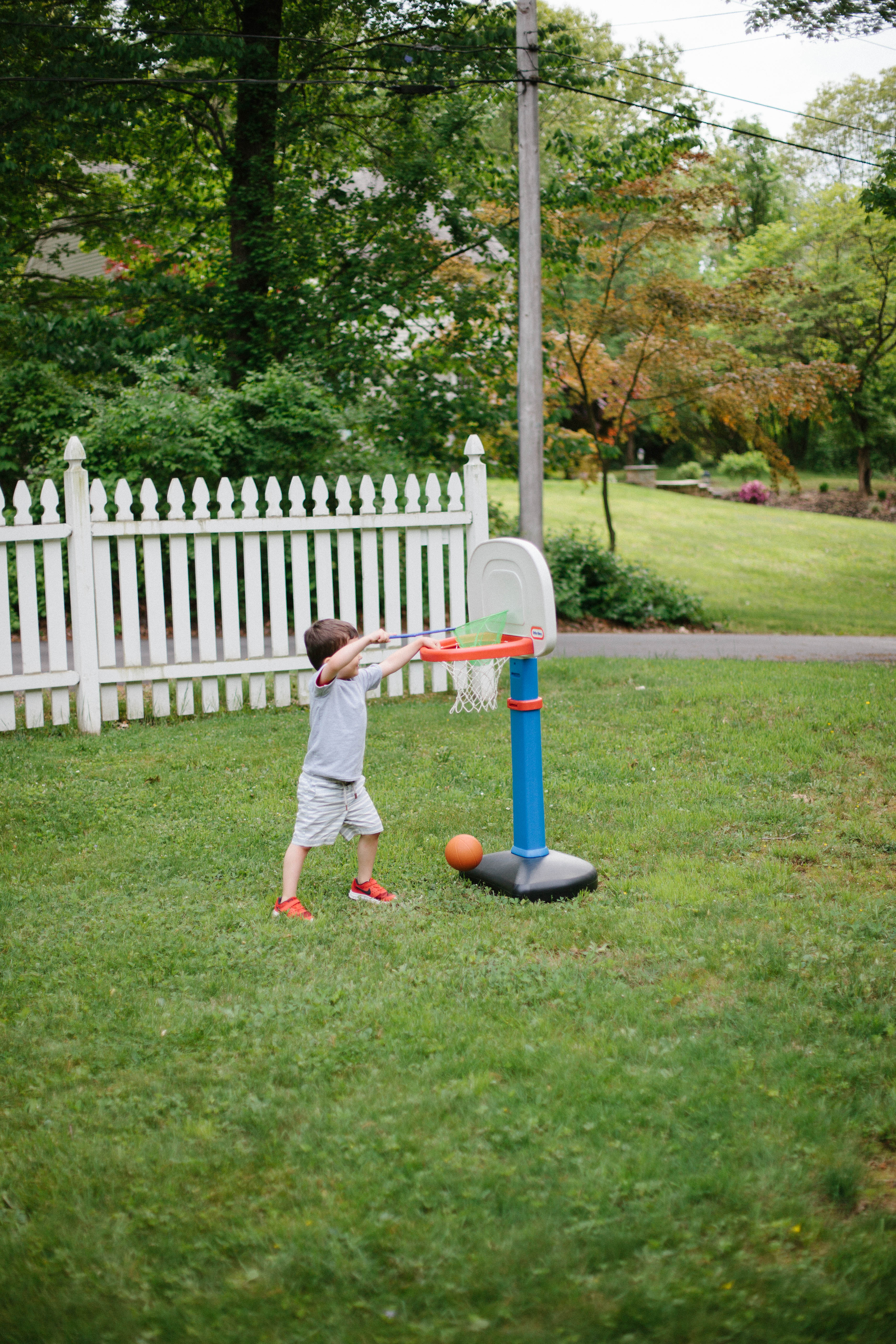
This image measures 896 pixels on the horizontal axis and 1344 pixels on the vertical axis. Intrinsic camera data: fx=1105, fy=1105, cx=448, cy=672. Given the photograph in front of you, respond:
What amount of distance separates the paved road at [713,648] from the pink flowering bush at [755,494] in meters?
19.6

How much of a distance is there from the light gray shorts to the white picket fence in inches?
102

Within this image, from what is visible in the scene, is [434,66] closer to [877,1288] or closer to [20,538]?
[20,538]

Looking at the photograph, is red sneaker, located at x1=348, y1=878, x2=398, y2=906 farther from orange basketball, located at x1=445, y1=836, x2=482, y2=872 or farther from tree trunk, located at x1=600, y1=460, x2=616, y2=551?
tree trunk, located at x1=600, y1=460, x2=616, y2=551

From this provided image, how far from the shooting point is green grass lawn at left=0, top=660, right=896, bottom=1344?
220 centimetres

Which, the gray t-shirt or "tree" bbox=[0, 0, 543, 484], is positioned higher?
"tree" bbox=[0, 0, 543, 484]

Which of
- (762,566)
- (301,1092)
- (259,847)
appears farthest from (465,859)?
(762,566)

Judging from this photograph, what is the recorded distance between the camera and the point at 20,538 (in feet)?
23.3

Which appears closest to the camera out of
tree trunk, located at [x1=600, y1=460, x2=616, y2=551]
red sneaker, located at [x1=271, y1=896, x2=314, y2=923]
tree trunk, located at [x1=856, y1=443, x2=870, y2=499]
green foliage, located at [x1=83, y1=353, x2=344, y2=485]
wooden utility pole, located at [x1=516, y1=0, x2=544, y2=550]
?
red sneaker, located at [x1=271, y1=896, x2=314, y2=923]

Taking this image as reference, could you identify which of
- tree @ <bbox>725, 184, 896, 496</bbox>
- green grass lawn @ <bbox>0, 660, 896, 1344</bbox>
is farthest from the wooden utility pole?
tree @ <bbox>725, 184, 896, 496</bbox>

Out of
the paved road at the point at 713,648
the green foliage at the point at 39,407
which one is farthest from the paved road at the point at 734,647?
the green foliage at the point at 39,407

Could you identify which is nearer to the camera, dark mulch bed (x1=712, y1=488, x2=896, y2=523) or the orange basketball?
the orange basketball

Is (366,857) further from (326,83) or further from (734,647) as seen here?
(326,83)

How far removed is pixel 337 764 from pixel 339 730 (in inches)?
5.3

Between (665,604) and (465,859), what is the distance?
10.4 m
